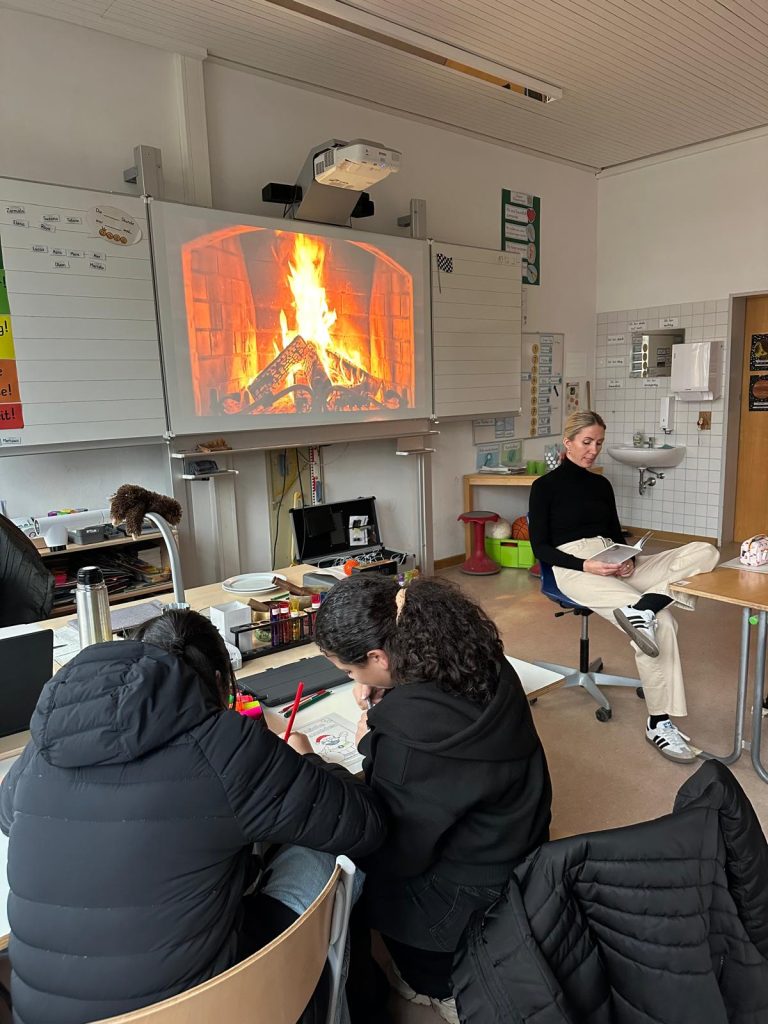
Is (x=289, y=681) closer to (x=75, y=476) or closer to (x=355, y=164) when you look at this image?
(x=75, y=476)

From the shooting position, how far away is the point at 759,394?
5691 millimetres

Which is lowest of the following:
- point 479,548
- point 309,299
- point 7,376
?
point 479,548

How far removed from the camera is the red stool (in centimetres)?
541

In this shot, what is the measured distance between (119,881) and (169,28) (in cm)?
394

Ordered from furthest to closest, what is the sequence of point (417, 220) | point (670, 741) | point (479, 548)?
point (479, 548), point (417, 220), point (670, 741)

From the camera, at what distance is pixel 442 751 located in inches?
47.6

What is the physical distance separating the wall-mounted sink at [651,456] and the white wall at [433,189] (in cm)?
73

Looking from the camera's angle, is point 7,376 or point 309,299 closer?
point 7,376

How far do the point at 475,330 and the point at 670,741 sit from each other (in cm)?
329

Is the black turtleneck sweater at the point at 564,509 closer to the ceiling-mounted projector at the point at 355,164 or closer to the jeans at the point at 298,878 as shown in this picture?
the ceiling-mounted projector at the point at 355,164

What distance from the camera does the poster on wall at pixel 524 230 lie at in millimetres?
5516

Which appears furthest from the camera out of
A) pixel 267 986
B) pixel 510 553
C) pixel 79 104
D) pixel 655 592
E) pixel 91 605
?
pixel 510 553

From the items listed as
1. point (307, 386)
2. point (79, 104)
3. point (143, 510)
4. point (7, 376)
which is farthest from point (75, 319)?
point (143, 510)

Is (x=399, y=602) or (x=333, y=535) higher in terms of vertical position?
(x=399, y=602)
